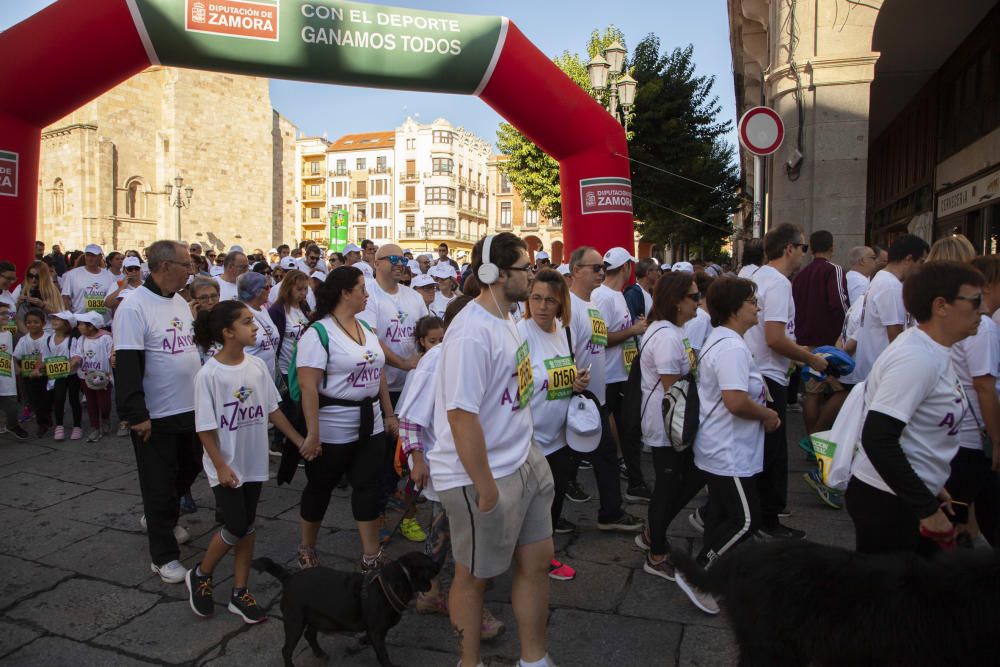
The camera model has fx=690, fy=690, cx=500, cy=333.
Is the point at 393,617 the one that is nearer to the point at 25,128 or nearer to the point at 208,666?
the point at 208,666

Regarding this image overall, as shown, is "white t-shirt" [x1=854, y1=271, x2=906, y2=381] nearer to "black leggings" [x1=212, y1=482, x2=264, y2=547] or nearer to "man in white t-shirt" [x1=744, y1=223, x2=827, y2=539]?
"man in white t-shirt" [x1=744, y1=223, x2=827, y2=539]

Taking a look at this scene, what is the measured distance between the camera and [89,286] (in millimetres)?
9445

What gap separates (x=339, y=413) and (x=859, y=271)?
17.8ft

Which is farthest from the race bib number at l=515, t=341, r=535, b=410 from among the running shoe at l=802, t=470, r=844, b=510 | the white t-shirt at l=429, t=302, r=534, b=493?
the running shoe at l=802, t=470, r=844, b=510

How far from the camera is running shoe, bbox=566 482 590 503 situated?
206 inches

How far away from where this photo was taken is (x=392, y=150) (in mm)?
77812

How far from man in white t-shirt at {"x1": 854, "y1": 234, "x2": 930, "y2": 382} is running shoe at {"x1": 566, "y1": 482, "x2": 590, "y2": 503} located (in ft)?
7.50

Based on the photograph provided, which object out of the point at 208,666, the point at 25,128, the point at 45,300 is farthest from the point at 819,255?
the point at 25,128

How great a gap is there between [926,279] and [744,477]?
4.29ft

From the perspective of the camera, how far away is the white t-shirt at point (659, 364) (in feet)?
12.7

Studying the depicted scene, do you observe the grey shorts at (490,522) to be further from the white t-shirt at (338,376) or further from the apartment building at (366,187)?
the apartment building at (366,187)

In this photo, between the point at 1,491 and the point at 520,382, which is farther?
the point at 1,491

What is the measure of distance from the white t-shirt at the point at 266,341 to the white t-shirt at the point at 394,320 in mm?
872

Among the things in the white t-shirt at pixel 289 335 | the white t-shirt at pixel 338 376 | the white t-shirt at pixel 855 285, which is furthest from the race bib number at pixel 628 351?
the white t-shirt at pixel 289 335
